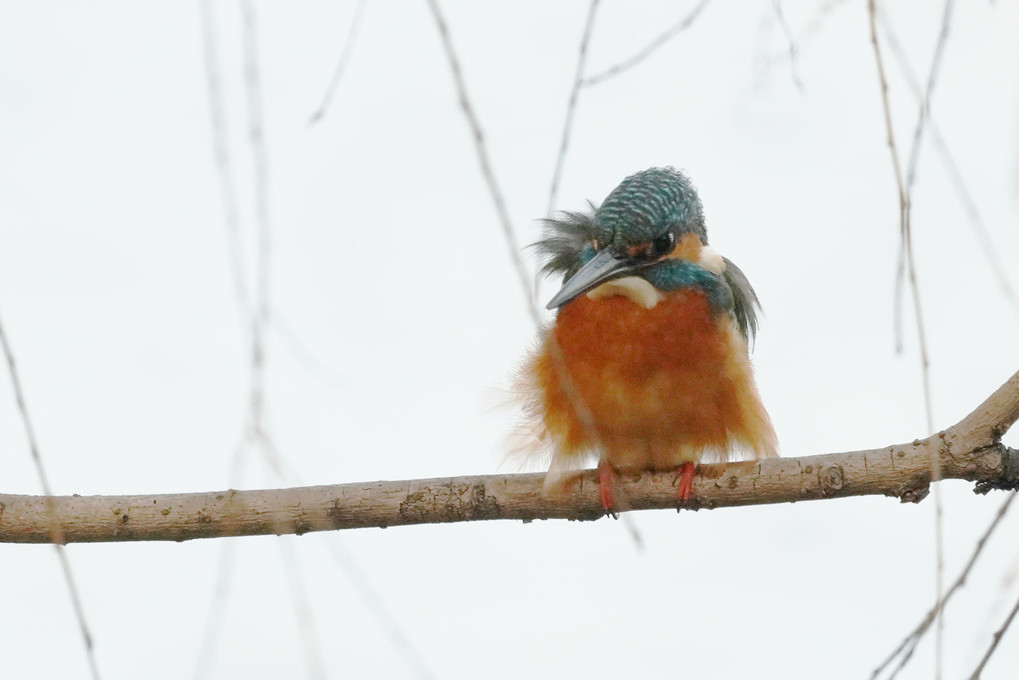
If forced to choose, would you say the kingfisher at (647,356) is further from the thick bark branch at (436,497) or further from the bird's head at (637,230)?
the thick bark branch at (436,497)

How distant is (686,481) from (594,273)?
0.66m

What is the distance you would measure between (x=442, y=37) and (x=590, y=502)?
175 cm

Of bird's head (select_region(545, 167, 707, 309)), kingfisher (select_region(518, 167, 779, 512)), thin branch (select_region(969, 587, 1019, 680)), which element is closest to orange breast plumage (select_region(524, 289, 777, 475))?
kingfisher (select_region(518, 167, 779, 512))

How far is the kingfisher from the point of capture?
9.94 ft

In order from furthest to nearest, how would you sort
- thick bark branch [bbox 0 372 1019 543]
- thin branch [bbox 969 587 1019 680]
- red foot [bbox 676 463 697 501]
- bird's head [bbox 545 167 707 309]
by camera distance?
bird's head [bbox 545 167 707 309]
red foot [bbox 676 463 697 501]
thick bark branch [bbox 0 372 1019 543]
thin branch [bbox 969 587 1019 680]

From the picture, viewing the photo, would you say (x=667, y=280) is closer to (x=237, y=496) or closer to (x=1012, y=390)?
(x=1012, y=390)

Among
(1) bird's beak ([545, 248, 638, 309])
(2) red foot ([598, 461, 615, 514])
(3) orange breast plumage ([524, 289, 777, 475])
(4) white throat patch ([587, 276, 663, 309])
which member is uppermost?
(1) bird's beak ([545, 248, 638, 309])

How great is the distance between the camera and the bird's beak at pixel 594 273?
9.64 ft

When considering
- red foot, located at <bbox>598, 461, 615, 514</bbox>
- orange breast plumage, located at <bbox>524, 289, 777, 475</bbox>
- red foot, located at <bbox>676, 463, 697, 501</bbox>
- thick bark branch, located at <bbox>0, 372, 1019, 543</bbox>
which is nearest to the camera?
thick bark branch, located at <bbox>0, 372, 1019, 543</bbox>

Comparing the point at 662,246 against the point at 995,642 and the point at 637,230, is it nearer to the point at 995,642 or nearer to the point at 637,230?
the point at 637,230

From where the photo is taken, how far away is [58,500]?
247 cm

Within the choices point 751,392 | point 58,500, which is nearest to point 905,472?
point 751,392

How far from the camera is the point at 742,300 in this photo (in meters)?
3.43

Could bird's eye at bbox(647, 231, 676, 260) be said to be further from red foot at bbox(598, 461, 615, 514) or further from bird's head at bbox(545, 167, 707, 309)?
red foot at bbox(598, 461, 615, 514)
